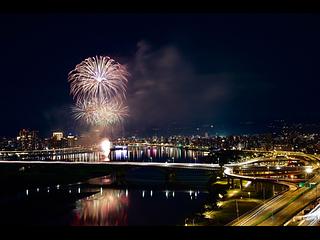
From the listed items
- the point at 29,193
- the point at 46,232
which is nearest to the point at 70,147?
the point at 29,193

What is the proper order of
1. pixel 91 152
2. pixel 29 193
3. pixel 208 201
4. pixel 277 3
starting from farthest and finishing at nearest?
pixel 91 152 → pixel 29 193 → pixel 208 201 → pixel 277 3

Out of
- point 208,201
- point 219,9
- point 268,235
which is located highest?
point 219,9

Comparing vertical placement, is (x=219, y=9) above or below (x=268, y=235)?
above

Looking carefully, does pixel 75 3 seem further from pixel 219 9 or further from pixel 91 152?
pixel 91 152

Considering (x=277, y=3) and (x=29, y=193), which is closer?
(x=277, y=3)

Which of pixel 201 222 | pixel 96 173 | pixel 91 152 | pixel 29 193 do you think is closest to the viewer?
pixel 201 222

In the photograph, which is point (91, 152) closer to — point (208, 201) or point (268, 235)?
point (208, 201)
